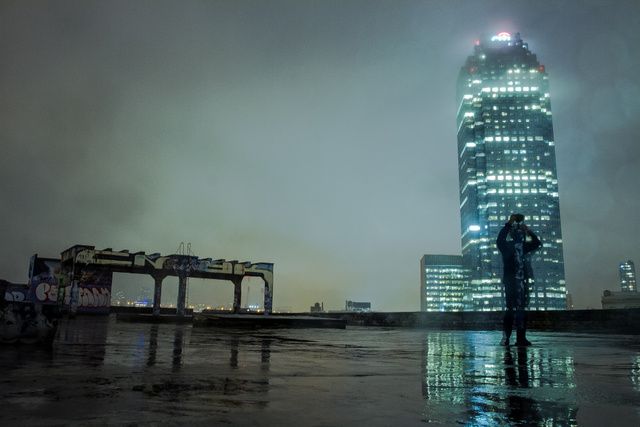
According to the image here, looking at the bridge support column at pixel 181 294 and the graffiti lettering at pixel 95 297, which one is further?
the graffiti lettering at pixel 95 297

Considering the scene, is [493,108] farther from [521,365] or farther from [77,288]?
[521,365]

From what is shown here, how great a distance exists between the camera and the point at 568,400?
2.69 metres

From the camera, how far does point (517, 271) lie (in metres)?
7.80

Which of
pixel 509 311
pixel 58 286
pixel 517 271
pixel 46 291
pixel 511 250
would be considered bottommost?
pixel 46 291

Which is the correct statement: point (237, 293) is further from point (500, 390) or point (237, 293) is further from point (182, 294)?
point (500, 390)

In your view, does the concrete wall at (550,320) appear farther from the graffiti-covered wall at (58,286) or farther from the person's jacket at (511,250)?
the graffiti-covered wall at (58,286)

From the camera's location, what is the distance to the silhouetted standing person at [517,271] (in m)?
7.70

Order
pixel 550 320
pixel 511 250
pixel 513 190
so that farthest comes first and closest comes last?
pixel 513 190
pixel 550 320
pixel 511 250

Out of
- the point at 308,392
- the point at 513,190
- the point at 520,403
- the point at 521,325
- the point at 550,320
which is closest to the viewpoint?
the point at 520,403

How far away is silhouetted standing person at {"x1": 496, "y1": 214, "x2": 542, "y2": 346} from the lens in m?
7.70

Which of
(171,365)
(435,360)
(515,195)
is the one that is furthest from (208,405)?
(515,195)

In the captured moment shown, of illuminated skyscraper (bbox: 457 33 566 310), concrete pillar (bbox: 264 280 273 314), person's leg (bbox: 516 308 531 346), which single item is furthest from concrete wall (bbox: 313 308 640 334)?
illuminated skyscraper (bbox: 457 33 566 310)

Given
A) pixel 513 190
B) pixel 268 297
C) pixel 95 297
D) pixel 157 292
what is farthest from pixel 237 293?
pixel 513 190

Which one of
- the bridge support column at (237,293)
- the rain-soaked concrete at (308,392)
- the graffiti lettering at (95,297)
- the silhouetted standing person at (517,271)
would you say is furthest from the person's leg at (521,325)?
the graffiti lettering at (95,297)
